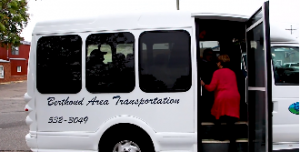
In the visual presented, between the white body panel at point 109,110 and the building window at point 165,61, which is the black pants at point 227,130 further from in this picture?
the building window at point 165,61

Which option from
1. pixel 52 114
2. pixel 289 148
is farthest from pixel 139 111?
pixel 289 148

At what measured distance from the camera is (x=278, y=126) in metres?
4.43

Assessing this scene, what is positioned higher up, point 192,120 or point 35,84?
point 35,84

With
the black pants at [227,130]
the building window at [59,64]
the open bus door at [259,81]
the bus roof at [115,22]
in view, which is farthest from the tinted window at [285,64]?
the building window at [59,64]

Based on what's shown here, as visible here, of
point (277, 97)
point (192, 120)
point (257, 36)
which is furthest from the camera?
point (277, 97)

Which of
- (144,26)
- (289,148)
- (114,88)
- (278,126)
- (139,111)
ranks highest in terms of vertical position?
(144,26)

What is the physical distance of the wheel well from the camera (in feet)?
14.0

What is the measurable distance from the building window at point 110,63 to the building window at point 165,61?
0.20m

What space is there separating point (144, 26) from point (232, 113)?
2017mm

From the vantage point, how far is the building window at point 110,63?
4.26 meters

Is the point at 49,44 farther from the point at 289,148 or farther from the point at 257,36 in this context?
the point at 289,148

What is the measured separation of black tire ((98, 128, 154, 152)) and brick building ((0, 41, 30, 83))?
109 ft

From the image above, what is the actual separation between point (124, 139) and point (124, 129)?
16 cm

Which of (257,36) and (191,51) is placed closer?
(257,36)
